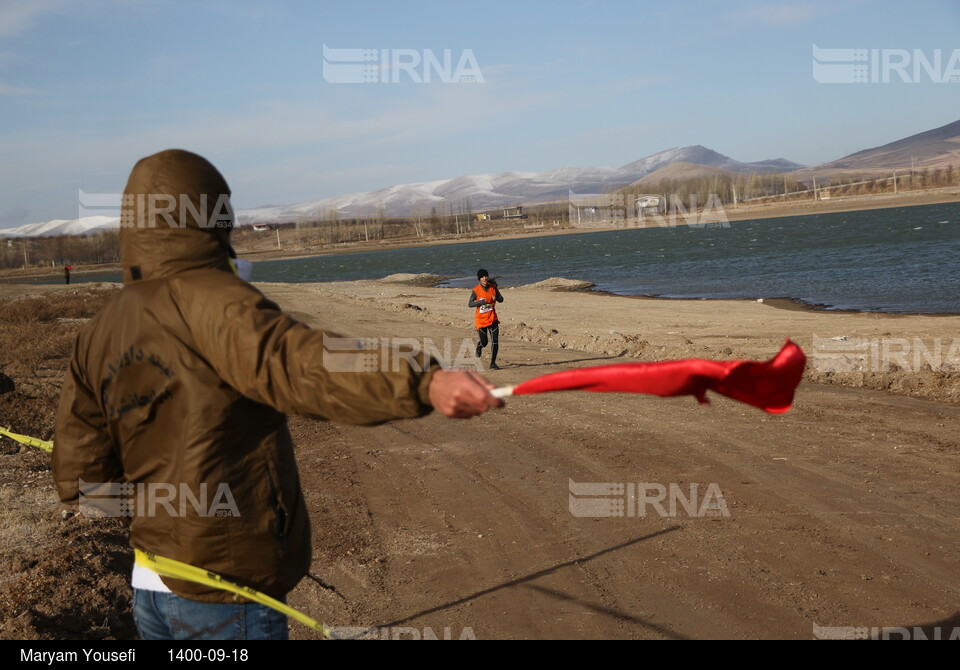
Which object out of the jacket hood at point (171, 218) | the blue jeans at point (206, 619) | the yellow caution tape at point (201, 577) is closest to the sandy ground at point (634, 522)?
the blue jeans at point (206, 619)

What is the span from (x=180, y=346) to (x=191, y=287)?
184 millimetres

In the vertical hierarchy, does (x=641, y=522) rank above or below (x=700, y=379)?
below

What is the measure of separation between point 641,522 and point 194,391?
584 cm

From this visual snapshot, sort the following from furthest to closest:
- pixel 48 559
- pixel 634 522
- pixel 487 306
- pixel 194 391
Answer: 1. pixel 487 306
2. pixel 634 522
3. pixel 48 559
4. pixel 194 391

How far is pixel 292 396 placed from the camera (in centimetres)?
228

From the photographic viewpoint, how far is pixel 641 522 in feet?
25.0

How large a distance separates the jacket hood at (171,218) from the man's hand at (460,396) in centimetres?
92

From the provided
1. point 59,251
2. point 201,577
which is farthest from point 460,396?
point 59,251

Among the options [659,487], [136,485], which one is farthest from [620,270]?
[136,485]

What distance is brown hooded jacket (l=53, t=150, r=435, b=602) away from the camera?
242 centimetres

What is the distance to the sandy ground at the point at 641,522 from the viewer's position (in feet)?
18.9

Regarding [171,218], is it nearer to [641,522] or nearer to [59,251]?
[641,522]

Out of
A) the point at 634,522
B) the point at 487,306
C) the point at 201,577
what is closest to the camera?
the point at 201,577

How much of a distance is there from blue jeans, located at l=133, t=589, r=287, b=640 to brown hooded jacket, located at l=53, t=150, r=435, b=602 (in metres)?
0.05
